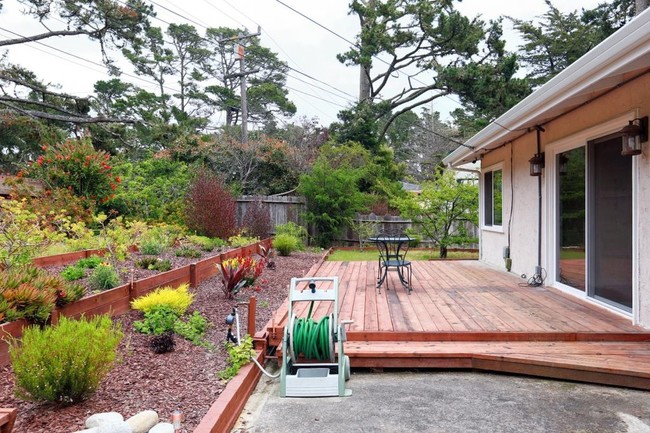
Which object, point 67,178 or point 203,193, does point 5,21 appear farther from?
point 203,193

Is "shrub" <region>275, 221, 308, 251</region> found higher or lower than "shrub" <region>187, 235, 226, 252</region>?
higher

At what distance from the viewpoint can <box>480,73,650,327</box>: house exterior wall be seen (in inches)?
152

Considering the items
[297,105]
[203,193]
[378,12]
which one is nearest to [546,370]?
[203,193]

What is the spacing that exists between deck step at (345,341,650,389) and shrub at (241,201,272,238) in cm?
818

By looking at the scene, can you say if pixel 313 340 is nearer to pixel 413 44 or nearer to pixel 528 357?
pixel 528 357

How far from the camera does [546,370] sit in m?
3.30

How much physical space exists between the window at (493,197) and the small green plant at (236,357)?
602 cm

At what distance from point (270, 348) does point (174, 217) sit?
740 centimetres

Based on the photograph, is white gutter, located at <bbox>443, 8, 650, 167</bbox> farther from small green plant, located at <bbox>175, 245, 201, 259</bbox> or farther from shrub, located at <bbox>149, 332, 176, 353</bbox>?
small green plant, located at <bbox>175, 245, 201, 259</bbox>

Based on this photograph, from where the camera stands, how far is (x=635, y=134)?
3.85 metres

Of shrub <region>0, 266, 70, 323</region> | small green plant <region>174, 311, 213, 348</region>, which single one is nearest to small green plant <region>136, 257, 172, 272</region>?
small green plant <region>174, 311, 213, 348</region>

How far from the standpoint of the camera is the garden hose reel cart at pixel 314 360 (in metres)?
3.05

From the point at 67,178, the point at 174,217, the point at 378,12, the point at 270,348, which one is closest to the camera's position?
the point at 270,348

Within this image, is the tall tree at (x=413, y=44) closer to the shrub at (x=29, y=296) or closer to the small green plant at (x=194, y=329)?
the small green plant at (x=194, y=329)
